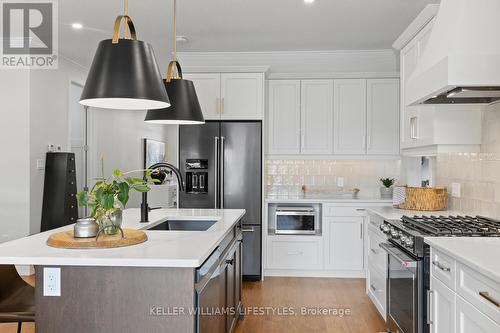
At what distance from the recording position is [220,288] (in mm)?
2611

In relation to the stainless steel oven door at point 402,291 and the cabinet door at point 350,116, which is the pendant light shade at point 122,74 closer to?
the stainless steel oven door at point 402,291

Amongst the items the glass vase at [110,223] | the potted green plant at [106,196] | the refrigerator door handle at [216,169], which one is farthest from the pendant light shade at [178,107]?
the refrigerator door handle at [216,169]

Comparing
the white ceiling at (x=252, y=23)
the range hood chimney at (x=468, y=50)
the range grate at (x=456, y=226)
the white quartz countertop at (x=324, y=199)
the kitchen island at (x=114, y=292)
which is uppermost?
the white ceiling at (x=252, y=23)

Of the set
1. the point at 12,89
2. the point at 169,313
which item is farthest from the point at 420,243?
the point at 12,89

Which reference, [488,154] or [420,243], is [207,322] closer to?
[420,243]

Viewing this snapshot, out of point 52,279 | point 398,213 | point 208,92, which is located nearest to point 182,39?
point 208,92

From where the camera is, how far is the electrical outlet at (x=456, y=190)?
12.1 feet

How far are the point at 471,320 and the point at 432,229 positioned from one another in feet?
2.62

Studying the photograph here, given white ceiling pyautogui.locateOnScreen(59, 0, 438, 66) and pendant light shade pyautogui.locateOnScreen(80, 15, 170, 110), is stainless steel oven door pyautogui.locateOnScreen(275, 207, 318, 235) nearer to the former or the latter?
white ceiling pyautogui.locateOnScreen(59, 0, 438, 66)

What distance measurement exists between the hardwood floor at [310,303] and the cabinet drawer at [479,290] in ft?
5.53

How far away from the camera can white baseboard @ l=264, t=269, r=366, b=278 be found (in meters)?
5.23

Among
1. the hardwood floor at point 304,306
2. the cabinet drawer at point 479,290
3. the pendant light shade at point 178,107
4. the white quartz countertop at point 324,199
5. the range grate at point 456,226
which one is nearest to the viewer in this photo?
the cabinet drawer at point 479,290

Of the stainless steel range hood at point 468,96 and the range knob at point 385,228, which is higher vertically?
the stainless steel range hood at point 468,96

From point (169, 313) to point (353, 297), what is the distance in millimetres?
2955
